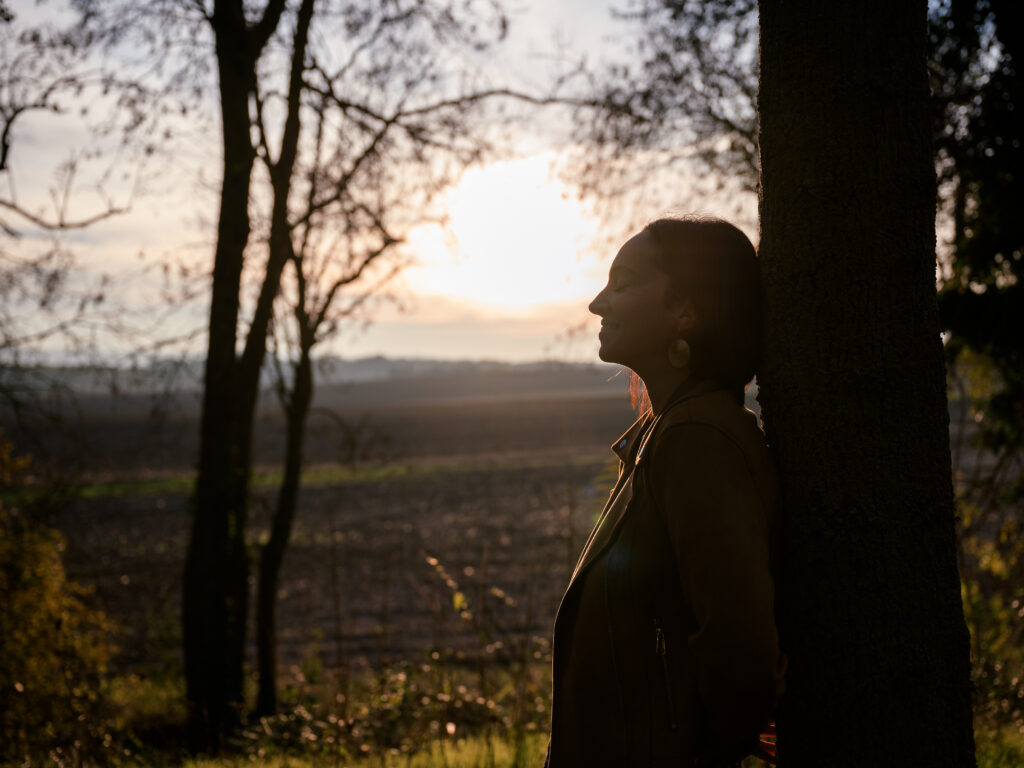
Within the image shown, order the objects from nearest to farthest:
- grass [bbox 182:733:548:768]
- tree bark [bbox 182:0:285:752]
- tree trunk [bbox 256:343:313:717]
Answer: grass [bbox 182:733:548:768], tree bark [bbox 182:0:285:752], tree trunk [bbox 256:343:313:717]

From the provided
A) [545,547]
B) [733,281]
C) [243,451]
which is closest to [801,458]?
[733,281]

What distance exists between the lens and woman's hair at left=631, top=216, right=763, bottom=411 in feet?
5.77

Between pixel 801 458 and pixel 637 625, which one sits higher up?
pixel 801 458

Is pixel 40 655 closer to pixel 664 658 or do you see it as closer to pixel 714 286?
pixel 664 658

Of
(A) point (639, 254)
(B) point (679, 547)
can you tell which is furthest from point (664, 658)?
(A) point (639, 254)

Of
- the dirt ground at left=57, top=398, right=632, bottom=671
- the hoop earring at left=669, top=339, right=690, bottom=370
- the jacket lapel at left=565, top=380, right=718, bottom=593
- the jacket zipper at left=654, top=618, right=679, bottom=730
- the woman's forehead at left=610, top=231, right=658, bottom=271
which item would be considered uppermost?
the woman's forehead at left=610, top=231, right=658, bottom=271

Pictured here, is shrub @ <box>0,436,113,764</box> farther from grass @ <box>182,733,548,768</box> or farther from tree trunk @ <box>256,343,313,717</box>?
tree trunk @ <box>256,343,313,717</box>

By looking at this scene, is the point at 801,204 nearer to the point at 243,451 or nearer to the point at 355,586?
the point at 243,451

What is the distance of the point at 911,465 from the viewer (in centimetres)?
174

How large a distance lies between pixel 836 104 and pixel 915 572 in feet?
3.32

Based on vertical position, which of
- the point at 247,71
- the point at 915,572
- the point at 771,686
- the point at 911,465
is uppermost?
the point at 247,71

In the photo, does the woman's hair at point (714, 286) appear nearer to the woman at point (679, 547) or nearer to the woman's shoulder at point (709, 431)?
the woman at point (679, 547)

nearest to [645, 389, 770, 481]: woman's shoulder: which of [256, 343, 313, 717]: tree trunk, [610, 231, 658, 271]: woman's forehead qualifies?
[610, 231, 658, 271]: woman's forehead

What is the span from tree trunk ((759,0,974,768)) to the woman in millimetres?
100
